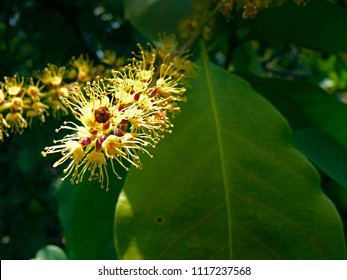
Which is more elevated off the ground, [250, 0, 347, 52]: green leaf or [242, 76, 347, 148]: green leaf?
[250, 0, 347, 52]: green leaf

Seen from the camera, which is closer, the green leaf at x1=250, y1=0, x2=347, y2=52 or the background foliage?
the background foliage

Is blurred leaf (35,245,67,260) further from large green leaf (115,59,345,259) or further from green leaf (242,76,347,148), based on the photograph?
green leaf (242,76,347,148)

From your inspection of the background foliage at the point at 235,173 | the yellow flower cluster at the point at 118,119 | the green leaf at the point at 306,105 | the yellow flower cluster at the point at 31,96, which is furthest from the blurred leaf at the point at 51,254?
the green leaf at the point at 306,105

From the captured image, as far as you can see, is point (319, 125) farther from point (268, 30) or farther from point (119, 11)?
point (119, 11)

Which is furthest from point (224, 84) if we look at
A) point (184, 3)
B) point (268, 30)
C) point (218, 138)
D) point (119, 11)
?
point (119, 11)

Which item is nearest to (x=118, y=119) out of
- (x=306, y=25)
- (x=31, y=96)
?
(x=31, y=96)

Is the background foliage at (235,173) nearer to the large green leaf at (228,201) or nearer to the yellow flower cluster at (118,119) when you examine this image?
the large green leaf at (228,201)

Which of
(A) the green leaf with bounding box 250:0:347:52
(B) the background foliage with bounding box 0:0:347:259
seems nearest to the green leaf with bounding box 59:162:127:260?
(B) the background foliage with bounding box 0:0:347:259

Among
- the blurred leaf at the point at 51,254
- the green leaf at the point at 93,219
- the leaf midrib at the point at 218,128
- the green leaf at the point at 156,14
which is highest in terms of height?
the green leaf at the point at 156,14
